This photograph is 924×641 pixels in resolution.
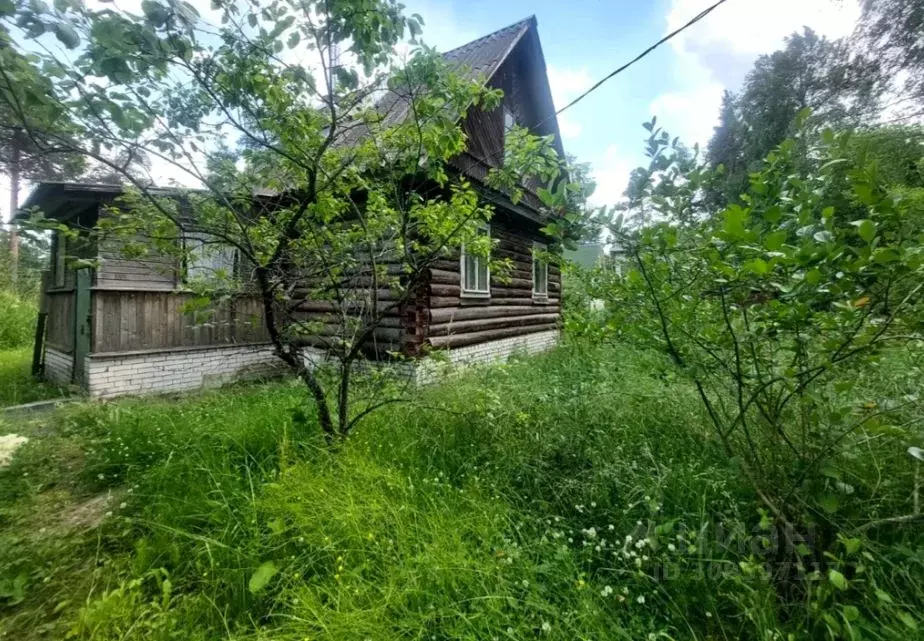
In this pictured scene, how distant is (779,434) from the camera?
1838 millimetres

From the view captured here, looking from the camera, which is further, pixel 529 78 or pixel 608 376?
pixel 529 78

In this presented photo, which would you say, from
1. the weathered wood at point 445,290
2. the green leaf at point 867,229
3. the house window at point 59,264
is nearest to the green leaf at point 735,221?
the green leaf at point 867,229

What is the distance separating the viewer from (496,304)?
7.72m

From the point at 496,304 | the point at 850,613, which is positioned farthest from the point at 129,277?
the point at 850,613

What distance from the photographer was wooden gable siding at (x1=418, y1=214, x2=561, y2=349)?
19.5ft

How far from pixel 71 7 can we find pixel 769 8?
4.00 metres

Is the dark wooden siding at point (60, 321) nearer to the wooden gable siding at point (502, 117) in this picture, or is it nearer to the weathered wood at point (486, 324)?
the weathered wood at point (486, 324)

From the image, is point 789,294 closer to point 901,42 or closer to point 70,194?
point 70,194

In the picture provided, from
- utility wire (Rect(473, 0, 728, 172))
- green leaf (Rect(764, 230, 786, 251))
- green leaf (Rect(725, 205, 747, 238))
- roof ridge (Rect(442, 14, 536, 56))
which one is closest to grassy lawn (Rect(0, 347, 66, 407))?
utility wire (Rect(473, 0, 728, 172))

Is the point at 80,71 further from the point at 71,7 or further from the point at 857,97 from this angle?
the point at 857,97

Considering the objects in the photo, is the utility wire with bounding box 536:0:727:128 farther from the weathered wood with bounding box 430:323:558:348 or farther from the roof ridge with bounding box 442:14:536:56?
the roof ridge with bounding box 442:14:536:56

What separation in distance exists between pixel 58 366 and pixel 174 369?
85.2 inches

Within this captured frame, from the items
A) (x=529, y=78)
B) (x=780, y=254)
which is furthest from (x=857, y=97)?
(x=780, y=254)

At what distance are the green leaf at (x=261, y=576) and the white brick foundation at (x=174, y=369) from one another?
124 inches
